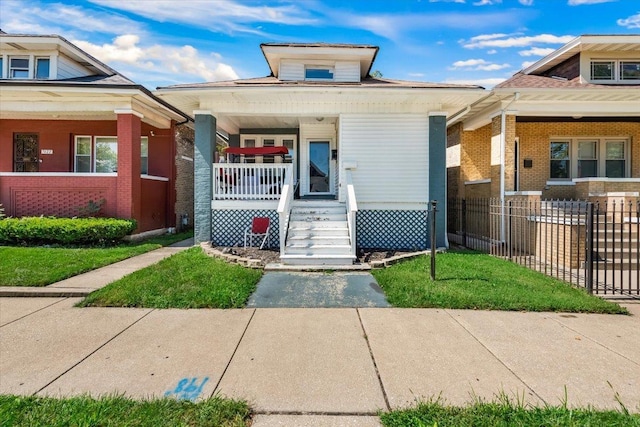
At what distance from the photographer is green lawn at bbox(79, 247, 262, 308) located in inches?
211

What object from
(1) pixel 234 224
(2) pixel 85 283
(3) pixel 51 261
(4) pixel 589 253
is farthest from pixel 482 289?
(3) pixel 51 261

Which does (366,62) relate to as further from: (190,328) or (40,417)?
(40,417)

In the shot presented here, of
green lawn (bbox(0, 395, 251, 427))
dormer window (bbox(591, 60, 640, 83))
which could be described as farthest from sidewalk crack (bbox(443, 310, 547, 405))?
dormer window (bbox(591, 60, 640, 83))

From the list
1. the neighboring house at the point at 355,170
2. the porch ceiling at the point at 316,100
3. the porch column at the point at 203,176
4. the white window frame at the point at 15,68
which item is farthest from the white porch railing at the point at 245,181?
the white window frame at the point at 15,68

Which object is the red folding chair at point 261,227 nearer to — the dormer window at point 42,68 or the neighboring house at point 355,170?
the neighboring house at point 355,170

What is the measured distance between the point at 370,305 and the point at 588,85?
10.4 m

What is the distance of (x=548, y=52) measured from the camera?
12.3m

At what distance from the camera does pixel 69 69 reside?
12758 millimetres

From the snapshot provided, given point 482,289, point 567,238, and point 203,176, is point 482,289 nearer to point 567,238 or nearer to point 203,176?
point 567,238

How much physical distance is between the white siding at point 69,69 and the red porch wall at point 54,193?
3.91m

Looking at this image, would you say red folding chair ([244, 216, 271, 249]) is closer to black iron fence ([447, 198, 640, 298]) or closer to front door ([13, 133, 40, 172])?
black iron fence ([447, 198, 640, 298])

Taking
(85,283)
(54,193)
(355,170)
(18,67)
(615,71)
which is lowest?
(85,283)

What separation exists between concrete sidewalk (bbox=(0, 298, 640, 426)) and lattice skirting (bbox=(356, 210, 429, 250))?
5.04 m

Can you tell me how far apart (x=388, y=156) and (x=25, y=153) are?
1346cm
